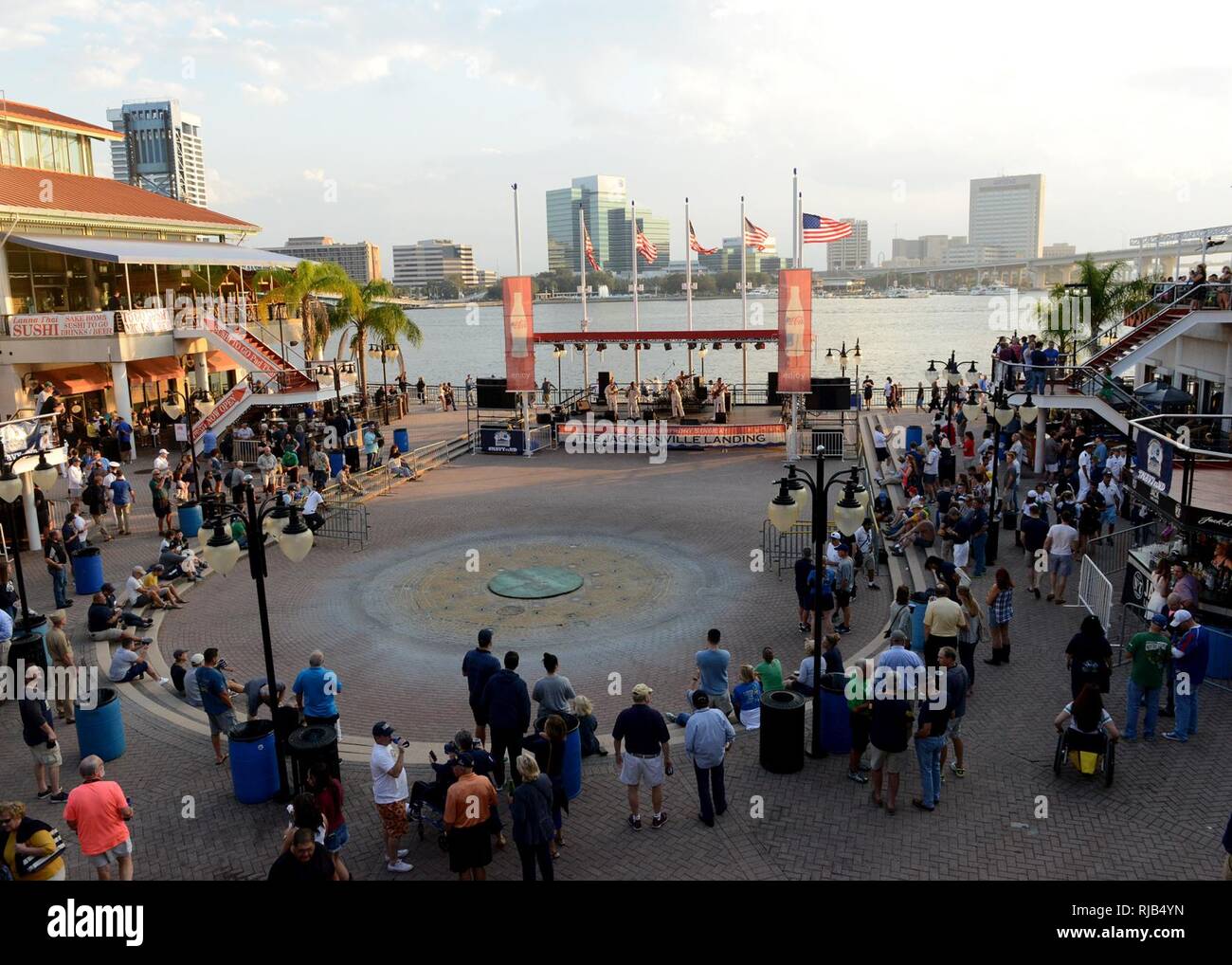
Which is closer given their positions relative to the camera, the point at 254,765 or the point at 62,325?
the point at 254,765

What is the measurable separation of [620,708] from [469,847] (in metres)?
4.54

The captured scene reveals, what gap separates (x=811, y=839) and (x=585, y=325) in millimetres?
32604

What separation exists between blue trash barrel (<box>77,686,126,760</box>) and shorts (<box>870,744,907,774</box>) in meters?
9.07

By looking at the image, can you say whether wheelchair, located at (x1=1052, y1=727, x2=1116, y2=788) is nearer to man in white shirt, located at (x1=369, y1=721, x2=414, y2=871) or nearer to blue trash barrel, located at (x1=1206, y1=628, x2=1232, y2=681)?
blue trash barrel, located at (x1=1206, y1=628, x2=1232, y2=681)

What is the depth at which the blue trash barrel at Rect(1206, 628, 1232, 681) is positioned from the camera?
12.5 metres

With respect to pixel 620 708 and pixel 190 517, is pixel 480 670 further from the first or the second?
pixel 190 517

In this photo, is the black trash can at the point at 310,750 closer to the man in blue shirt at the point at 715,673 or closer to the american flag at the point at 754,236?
the man in blue shirt at the point at 715,673

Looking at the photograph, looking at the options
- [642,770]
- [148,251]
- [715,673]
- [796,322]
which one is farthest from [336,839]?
[148,251]

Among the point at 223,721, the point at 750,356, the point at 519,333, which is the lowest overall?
the point at 223,721

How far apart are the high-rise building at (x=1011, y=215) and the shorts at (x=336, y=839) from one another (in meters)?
179

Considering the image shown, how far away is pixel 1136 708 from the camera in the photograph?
11.1 meters

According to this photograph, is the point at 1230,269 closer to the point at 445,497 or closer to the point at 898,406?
the point at 898,406

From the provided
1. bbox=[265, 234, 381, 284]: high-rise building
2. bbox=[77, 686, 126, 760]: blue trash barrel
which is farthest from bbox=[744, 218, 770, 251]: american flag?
bbox=[265, 234, 381, 284]: high-rise building
